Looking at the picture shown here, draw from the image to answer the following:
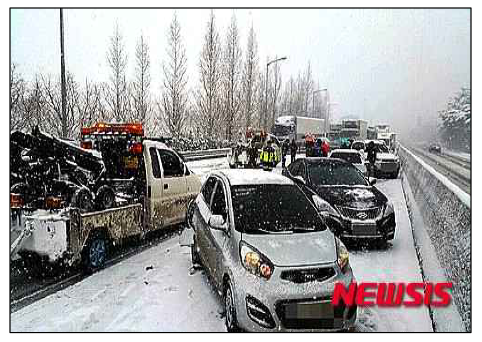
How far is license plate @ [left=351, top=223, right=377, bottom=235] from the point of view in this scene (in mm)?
7417

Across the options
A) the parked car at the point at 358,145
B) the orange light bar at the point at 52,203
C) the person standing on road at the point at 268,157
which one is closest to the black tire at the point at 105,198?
the orange light bar at the point at 52,203

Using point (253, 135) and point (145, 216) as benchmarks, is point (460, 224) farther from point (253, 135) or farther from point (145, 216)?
point (253, 135)

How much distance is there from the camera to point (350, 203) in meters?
7.73

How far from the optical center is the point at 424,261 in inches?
261

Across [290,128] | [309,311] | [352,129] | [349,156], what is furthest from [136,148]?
[352,129]

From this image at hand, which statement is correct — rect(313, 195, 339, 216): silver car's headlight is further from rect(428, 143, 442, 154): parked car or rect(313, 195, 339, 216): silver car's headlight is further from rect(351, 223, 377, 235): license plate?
rect(428, 143, 442, 154): parked car

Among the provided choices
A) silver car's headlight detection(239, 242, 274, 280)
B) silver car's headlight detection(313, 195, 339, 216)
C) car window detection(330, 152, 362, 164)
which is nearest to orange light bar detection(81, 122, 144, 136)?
silver car's headlight detection(313, 195, 339, 216)

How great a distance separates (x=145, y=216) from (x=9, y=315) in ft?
9.85

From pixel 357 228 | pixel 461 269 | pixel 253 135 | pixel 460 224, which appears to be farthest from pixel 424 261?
pixel 253 135

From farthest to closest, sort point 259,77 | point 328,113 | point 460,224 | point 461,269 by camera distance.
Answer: point 328,113 < point 259,77 < point 460,224 < point 461,269

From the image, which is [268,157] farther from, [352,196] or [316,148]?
[352,196]

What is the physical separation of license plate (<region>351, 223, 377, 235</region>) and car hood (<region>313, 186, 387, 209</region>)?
0.37m

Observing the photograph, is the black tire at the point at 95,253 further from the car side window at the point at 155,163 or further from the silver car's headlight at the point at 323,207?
the silver car's headlight at the point at 323,207

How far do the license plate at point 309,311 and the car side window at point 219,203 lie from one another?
56.8 inches
